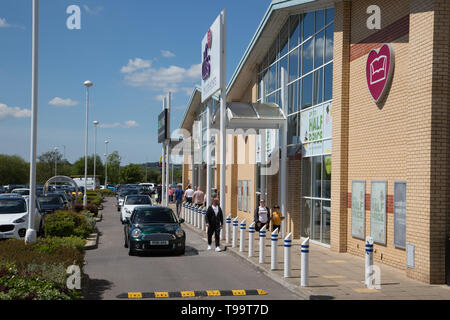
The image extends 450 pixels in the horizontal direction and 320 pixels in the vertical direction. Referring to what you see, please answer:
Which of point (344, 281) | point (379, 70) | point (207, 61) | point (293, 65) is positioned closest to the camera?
point (344, 281)

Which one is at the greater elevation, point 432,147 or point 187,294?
point 432,147

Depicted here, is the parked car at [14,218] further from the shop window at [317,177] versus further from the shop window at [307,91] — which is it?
the shop window at [307,91]

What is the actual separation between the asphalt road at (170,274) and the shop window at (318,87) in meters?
6.17

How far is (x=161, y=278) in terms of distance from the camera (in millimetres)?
11625

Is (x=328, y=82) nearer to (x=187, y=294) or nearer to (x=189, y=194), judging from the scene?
(x=187, y=294)

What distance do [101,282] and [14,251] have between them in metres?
1.94

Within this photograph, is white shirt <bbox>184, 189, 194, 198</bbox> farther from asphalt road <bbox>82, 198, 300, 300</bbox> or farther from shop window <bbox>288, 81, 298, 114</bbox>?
asphalt road <bbox>82, 198, 300, 300</bbox>

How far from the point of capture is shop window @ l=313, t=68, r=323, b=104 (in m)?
17.6

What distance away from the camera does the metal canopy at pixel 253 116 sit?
786 inches

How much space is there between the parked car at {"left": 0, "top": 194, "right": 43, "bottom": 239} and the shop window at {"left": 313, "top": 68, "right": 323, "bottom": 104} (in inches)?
400

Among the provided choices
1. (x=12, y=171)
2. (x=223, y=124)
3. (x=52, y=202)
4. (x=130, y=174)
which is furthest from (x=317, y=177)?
(x=130, y=174)

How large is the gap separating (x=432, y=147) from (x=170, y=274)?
6.50 metres

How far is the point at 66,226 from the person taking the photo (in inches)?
701

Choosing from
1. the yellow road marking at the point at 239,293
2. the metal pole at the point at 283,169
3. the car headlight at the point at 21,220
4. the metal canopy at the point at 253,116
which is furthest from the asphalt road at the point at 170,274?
the metal canopy at the point at 253,116
